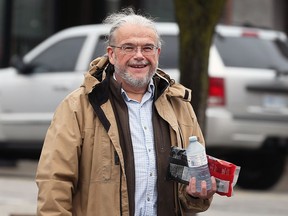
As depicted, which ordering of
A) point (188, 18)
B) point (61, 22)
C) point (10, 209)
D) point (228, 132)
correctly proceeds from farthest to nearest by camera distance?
point (61, 22) → point (228, 132) → point (10, 209) → point (188, 18)

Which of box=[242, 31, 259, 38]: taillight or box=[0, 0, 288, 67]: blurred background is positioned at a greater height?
box=[242, 31, 259, 38]: taillight

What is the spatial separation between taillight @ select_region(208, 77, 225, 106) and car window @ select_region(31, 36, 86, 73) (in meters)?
1.98

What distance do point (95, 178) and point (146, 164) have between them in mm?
237

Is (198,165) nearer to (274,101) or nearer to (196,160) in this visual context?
(196,160)

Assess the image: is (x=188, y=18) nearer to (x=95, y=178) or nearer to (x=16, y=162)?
(x=95, y=178)

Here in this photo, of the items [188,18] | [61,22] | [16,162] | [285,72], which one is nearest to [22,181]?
[16,162]

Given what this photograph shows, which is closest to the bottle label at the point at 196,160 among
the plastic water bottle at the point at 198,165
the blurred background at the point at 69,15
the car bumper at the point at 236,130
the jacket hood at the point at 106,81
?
the plastic water bottle at the point at 198,165

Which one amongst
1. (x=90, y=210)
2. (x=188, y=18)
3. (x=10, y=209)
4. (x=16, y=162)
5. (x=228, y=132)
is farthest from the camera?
(x=16, y=162)

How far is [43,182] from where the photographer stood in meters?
4.39

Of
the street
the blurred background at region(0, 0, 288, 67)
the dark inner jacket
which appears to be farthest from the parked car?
the dark inner jacket

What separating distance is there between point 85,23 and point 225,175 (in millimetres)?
14303

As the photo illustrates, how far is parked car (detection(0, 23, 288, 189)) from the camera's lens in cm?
1092

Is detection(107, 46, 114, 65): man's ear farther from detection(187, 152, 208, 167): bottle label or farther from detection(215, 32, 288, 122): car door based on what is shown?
detection(215, 32, 288, 122): car door

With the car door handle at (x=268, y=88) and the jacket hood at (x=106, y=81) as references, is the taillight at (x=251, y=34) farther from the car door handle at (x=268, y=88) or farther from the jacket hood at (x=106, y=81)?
the jacket hood at (x=106, y=81)
